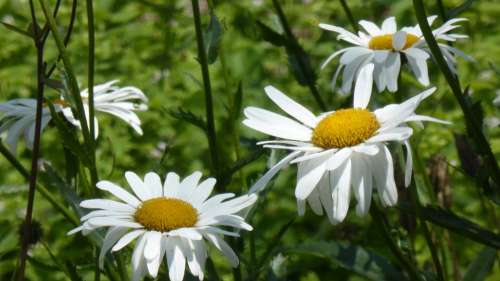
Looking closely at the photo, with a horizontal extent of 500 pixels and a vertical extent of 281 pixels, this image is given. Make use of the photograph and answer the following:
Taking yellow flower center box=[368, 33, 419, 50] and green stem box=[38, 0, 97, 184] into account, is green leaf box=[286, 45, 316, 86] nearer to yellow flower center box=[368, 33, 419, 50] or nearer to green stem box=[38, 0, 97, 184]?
yellow flower center box=[368, 33, 419, 50]

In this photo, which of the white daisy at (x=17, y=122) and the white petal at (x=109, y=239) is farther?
the white daisy at (x=17, y=122)

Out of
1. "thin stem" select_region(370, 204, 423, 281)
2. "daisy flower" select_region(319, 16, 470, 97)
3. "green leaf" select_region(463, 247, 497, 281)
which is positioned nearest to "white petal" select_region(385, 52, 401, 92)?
"daisy flower" select_region(319, 16, 470, 97)

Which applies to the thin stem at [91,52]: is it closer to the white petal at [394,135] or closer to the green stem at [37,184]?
the green stem at [37,184]

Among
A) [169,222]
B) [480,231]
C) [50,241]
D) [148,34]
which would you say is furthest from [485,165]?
[148,34]

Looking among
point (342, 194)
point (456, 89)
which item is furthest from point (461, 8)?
point (342, 194)

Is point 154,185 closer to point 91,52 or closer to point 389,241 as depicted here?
point 91,52

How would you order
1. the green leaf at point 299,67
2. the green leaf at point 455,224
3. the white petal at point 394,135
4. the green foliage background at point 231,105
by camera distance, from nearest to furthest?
the white petal at point 394,135, the green leaf at point 455,224, the green leaf at point 299,67, the green foliage background at point 231,105

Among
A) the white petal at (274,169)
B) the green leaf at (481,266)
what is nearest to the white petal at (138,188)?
the white petal at (274,169)
